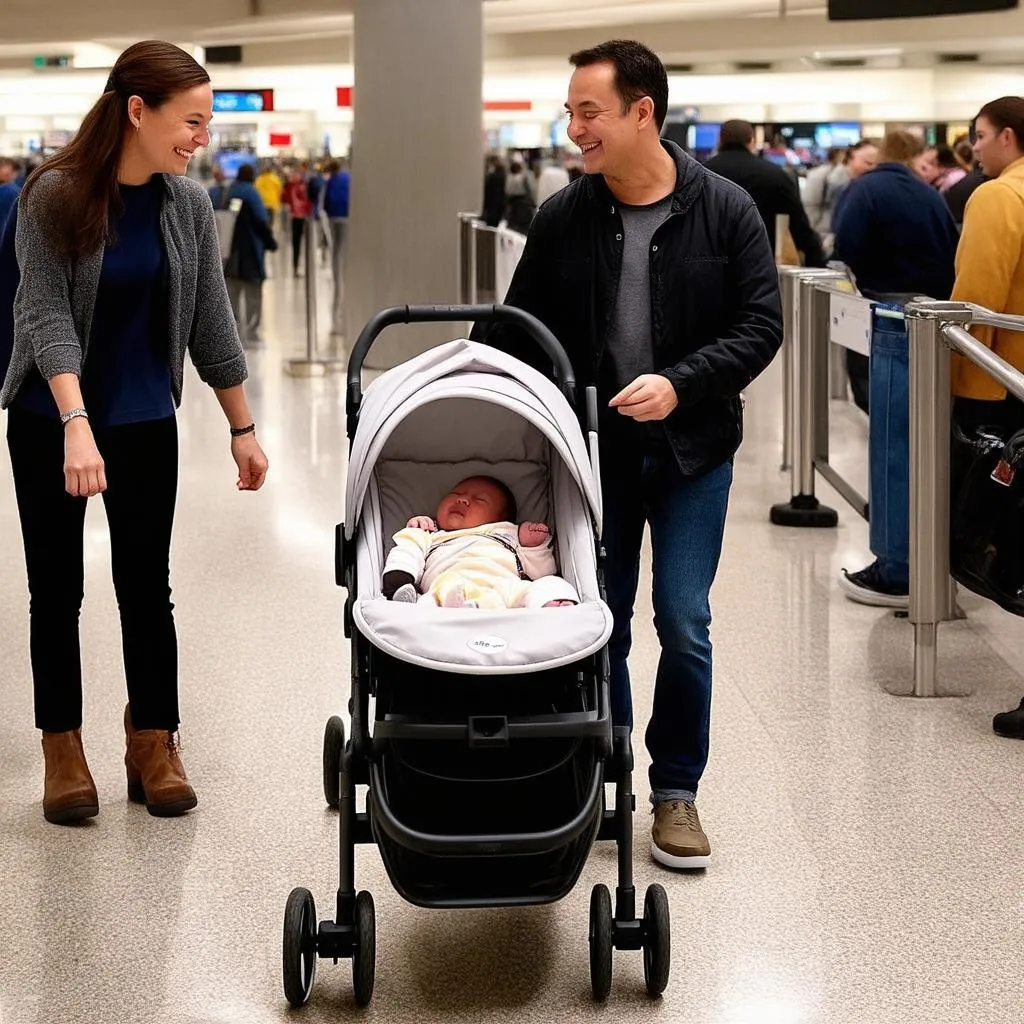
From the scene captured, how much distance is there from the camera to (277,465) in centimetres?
781

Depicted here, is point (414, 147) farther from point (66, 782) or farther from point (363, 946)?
point (363, 946)

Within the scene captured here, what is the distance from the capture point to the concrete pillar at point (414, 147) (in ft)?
35.7

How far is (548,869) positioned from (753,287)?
120 cm

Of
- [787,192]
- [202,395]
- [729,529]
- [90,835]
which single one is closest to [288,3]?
[202,395]

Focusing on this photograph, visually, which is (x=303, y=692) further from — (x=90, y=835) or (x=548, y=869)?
(x=548, y=869)

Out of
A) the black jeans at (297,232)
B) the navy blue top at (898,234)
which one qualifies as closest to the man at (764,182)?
the navy blue top at (898,234)

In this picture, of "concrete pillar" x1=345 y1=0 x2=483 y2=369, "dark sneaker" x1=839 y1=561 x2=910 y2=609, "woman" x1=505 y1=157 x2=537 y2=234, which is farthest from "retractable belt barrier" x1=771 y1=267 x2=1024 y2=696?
"woman" x1=505 y1=157 x2=537 y2=234

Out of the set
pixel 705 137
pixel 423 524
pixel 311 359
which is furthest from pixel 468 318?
pixel 705 137

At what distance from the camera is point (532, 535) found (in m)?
2.97

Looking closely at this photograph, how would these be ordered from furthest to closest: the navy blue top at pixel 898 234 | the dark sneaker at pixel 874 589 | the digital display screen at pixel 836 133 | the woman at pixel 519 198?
1. the digital display screen at pixel 836 133
2. the woman at pixel 519 198
3. the navy blue top at pixel 898 234
4. the dark sneaker at pixel 874 589

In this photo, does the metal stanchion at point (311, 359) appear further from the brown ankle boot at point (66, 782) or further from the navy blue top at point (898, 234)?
the brown ankle boot at point (66, 782)

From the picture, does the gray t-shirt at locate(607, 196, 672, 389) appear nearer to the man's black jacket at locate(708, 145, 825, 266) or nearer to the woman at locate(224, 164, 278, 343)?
the man's black jacket at locate(708, 145, 825, 266)

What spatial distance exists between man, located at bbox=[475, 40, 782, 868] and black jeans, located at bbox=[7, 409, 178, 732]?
0.78 metres

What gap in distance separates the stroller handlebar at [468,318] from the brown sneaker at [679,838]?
2.97 ft
